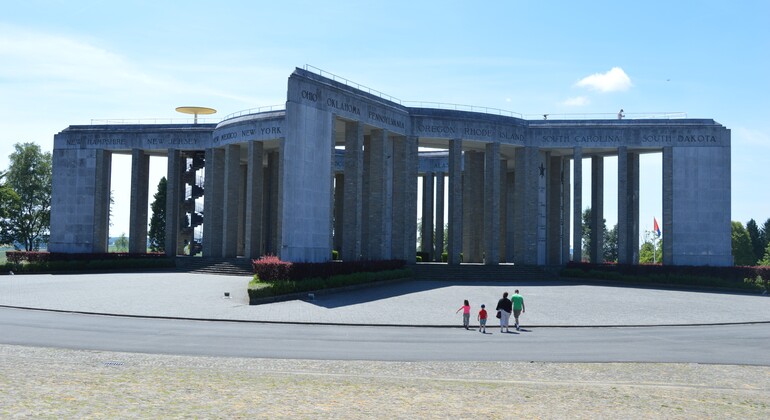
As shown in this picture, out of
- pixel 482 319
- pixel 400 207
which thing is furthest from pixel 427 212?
pixel 482 319

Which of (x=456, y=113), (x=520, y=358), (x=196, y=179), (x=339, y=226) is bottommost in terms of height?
(x=520, y=358)

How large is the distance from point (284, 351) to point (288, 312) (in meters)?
10.7

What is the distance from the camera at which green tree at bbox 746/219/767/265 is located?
121562 millimetres

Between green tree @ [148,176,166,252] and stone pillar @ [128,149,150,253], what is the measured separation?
65.6ft

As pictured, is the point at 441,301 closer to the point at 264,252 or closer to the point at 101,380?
the point at 101,380

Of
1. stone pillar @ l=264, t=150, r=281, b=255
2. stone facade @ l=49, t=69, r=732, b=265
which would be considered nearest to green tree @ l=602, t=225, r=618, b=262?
stone facade @ l=49, t=69, r=732, b=265

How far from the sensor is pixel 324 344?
74.8 ft

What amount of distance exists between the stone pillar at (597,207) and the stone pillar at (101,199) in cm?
4694

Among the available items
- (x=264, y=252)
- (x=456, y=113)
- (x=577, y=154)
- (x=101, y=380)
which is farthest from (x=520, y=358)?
(x=264, y=252)

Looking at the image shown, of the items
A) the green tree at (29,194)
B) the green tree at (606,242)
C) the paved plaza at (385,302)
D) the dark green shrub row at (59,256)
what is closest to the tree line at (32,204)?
the green tree at (29,194)

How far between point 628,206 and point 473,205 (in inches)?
588

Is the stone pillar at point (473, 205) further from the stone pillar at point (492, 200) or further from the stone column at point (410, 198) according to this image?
the stone column at point (410, 198)

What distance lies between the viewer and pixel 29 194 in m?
91.0

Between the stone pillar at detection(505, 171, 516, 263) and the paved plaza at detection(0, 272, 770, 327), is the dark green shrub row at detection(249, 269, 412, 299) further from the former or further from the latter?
the stone pillar at detection(505, 171, 516, 263)
